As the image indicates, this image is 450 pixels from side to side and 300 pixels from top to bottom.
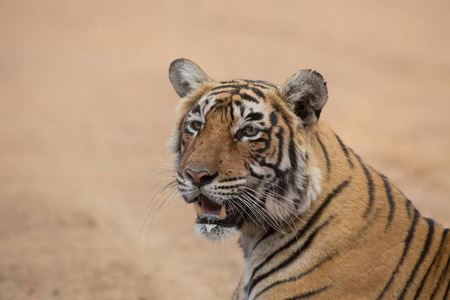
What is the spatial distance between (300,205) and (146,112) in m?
6.09

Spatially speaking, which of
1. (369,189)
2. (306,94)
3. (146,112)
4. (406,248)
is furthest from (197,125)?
(146,112)

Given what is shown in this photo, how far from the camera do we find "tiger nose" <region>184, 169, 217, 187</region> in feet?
Result: 8.94

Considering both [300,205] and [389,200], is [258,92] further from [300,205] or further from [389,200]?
[389,200]

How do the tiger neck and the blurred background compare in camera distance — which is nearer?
the tiger neck

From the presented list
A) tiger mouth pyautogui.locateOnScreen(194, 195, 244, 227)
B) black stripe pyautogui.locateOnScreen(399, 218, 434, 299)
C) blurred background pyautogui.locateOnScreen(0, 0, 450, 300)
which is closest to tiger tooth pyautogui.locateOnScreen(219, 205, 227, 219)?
tiger mouth pyautogui.locateOnScreen(194, 195, 244, 227)

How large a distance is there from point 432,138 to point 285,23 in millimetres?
5388

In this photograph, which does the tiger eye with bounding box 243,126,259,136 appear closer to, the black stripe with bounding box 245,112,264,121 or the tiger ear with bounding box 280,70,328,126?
the black stripe with bounding box 245,112,264,121

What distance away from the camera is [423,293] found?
2799 millimetres

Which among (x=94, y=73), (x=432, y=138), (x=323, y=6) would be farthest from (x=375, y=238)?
(x=323, y=6)

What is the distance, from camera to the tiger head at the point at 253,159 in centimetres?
277

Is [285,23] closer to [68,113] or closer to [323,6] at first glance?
[323,6]

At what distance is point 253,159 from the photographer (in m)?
2.82

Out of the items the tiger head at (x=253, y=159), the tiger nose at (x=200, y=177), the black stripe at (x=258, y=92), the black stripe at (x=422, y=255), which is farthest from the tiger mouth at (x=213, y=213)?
the black stripe at (x=422, y=255)

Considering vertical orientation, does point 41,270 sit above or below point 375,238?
below
